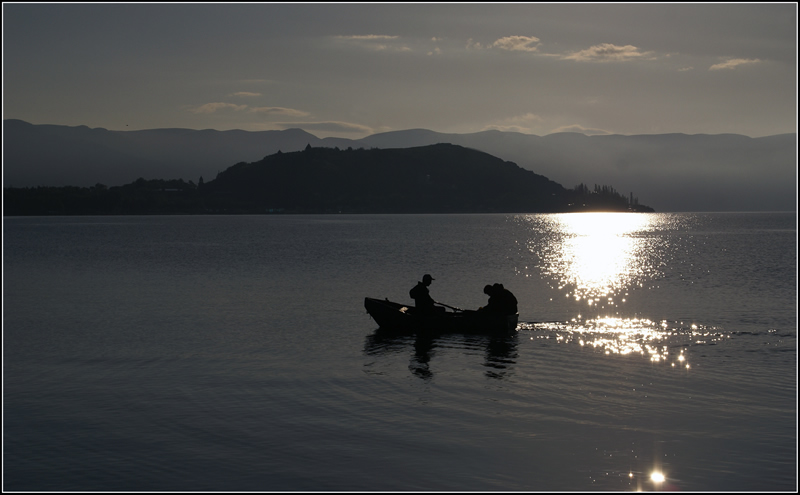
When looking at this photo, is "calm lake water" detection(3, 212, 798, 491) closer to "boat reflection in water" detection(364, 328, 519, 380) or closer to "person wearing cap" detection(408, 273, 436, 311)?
"boat reflection in water" detection(364, 328, 519, 380)

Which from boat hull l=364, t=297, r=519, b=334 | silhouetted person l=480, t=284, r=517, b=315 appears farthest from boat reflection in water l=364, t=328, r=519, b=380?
silhouetted person l=480, t=284, r=517, b=315

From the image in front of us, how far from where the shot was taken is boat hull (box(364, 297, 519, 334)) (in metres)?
30.0

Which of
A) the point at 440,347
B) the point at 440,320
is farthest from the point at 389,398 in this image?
the point at 440,320

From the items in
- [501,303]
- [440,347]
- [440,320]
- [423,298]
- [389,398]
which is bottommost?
[389,398]

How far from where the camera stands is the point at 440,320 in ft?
100

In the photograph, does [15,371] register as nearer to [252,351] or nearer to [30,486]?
[252,351]

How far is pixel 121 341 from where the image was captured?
29109 mm

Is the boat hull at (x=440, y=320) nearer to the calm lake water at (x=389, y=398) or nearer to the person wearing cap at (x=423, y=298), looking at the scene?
the person wearing cap at (x=423, y=298)

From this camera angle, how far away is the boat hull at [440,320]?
98.5 feet

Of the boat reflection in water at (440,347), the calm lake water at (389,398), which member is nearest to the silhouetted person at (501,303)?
the boat reflection in water at (440,347)

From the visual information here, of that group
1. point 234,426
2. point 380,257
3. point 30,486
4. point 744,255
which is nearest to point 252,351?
point 234,426

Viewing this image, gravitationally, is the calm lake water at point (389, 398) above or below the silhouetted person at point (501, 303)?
below

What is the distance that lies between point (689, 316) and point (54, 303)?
1411 inches

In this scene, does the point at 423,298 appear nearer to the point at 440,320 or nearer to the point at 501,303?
the point at 440,320
